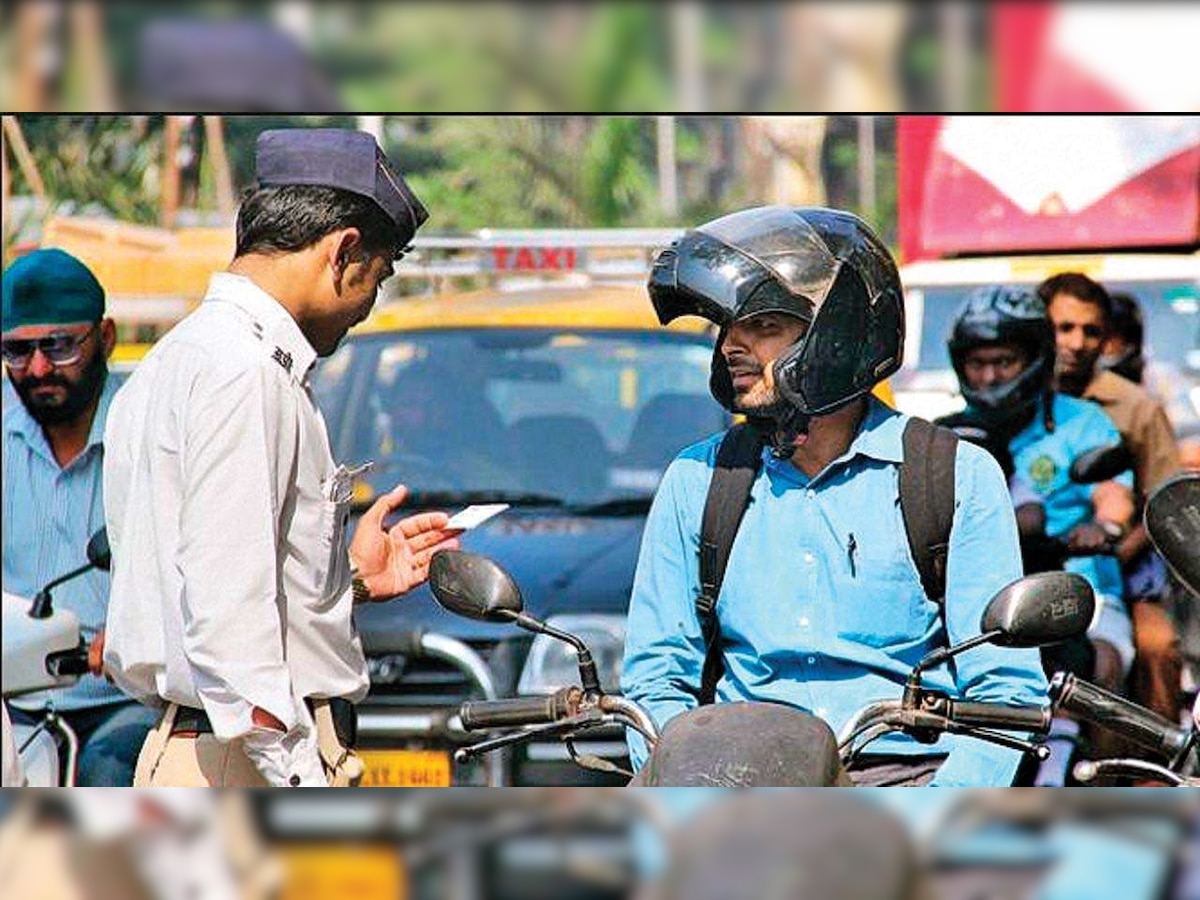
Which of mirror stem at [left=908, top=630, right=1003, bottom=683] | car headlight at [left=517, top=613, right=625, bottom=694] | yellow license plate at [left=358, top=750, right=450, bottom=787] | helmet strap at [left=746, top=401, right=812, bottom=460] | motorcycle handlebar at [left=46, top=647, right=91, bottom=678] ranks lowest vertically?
yellow license plate at [left=358, top=750, right=450, bottom=787]

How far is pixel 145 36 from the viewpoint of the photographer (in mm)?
3922

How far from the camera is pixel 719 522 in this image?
496 centimetres

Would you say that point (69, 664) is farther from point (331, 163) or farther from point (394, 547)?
point (331, 163)

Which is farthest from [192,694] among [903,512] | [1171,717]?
[1171,717]

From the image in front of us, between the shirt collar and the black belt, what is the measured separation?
24.7 inches

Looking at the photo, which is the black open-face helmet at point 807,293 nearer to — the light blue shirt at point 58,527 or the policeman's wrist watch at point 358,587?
the policeman's wrist watch at point 358,587

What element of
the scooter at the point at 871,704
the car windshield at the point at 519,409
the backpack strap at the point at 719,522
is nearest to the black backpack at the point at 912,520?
the backpack strap at the point at 719,522

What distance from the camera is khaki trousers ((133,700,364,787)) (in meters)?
4.83

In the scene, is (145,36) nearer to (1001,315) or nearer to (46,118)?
(46,118)

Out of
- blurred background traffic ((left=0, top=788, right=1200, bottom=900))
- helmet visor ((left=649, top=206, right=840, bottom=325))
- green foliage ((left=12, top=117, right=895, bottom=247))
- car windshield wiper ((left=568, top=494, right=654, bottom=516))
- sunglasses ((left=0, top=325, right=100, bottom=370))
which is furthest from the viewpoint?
car windshield wiper ((left=568, top=494, right=654, bottom=516))

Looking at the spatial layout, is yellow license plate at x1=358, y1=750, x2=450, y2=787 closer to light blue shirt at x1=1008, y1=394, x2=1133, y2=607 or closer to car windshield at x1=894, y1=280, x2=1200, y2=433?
car windshield at x1=894, y1=280, x2=1200, y2=433

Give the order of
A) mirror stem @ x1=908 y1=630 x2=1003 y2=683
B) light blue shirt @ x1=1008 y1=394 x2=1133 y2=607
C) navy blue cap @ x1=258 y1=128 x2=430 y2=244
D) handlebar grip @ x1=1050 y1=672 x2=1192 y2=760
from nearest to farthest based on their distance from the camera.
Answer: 1. mirror stem @ x1=908 y1=630 x2=1003 y2=683
2. handlebar grip @ x1=1050 y1=672 x2=1192 y2=760
3. navy blue cap @ x1=258 y1=128 x2=430 y2=244
4. light blue shirt @ x1=1008 y1=394 x2=1133 y2=607

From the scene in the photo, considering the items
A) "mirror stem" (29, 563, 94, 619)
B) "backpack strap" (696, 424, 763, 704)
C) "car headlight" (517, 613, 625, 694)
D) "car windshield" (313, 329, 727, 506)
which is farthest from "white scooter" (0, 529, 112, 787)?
"backpack strap" (696, 424, 763, 704)

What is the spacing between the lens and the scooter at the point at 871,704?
4289 mm
